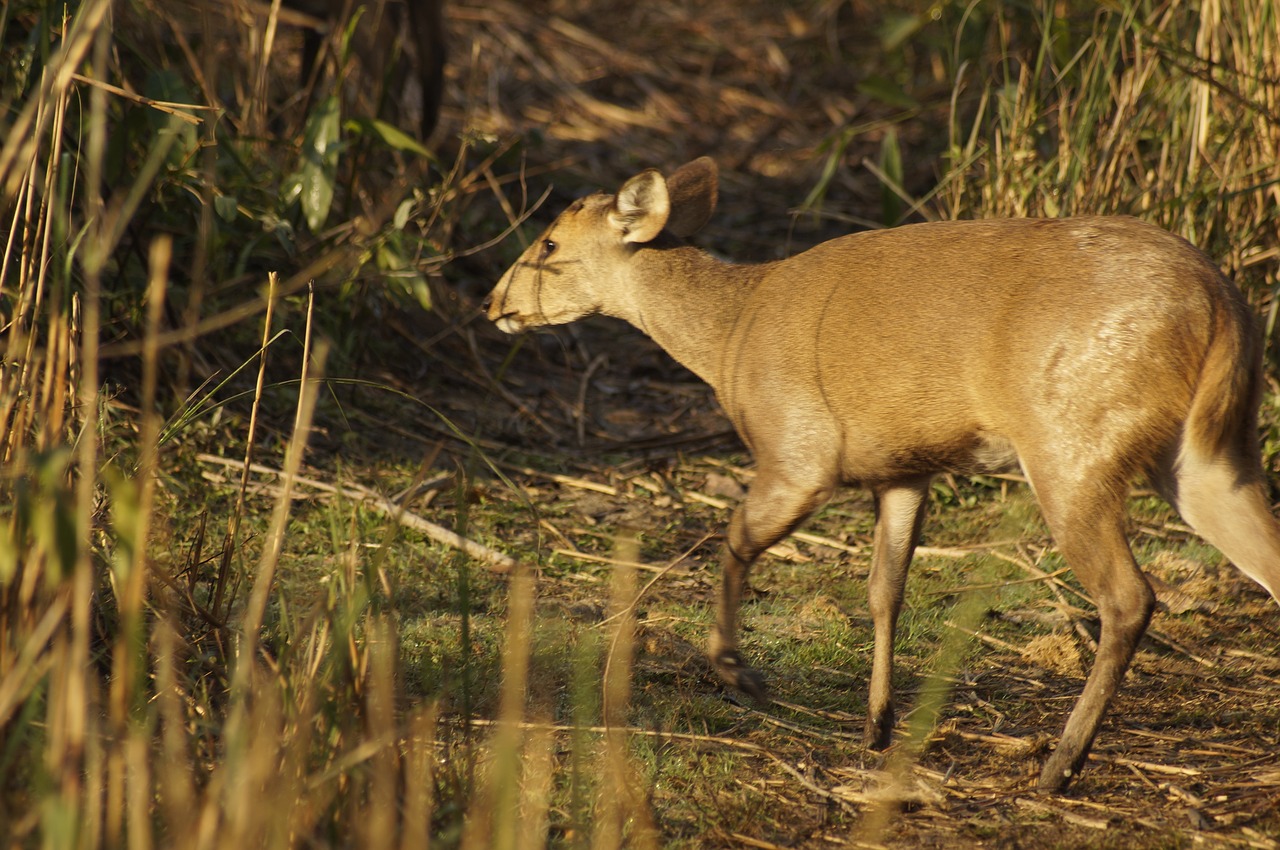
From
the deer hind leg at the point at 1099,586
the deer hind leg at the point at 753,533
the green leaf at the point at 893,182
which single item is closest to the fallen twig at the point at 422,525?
the deer hind leg at the point at 753,533

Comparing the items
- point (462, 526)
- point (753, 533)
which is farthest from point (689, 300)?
point (462, 526)

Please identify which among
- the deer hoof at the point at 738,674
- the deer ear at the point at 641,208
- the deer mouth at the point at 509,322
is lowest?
the deer hoof at the point at 738,674

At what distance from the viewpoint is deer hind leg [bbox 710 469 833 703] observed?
13.2 ft

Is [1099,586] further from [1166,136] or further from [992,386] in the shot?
[1166,136]

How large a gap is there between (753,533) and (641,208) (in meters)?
1.26

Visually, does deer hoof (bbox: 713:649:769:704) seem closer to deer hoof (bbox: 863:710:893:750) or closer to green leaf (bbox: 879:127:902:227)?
deer hoof (bbox: 863:710:893:750)

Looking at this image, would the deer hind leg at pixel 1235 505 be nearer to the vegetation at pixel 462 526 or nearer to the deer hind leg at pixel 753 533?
the vegetation at pixel 462 526

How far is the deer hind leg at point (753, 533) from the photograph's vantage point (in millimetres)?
4035

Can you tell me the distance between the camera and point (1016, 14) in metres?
7.32

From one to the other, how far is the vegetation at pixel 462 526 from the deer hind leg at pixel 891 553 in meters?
0.24

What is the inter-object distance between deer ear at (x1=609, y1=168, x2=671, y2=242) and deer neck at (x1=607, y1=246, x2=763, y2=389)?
9cm

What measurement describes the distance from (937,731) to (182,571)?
7.19ft

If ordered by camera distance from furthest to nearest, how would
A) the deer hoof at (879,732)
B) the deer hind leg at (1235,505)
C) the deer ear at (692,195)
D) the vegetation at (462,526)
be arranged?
1. the deer ear at (692,195)
2. the deer hoof at (879,732)
3. the deer hind leg at (1235,505)
4. the vegetation at (462,526)

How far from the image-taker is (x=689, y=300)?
4.72 meters
